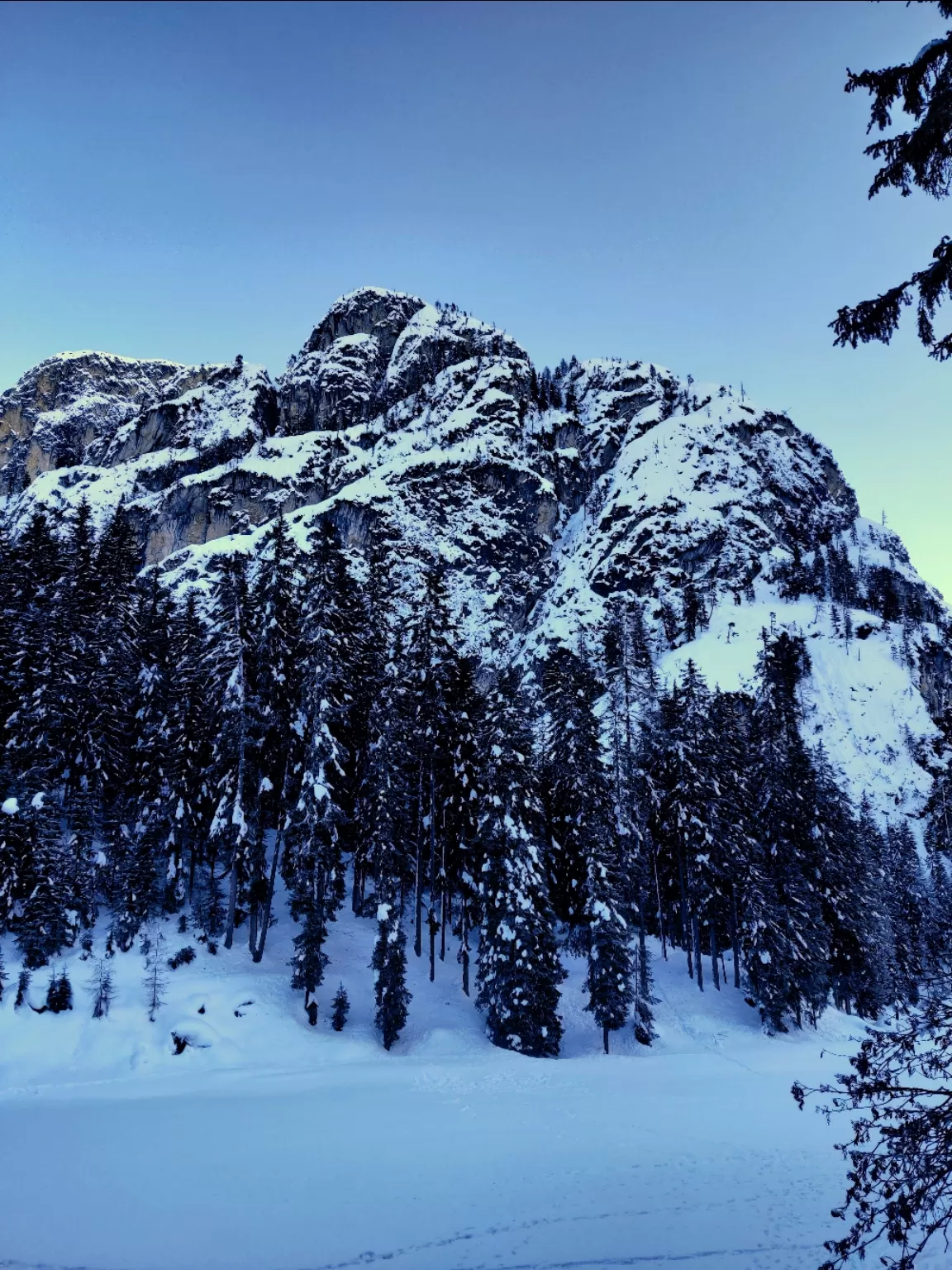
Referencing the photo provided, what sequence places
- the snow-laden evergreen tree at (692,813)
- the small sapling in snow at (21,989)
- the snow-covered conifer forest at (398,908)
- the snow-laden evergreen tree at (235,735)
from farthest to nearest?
the snow-laden evergreen tree at (692,813)
the snow-laden evergreen tree at (235,735)
the small sapling in snow at (21,989)
the snow-covered conifer forest at (398,908)

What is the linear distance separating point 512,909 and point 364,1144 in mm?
12736

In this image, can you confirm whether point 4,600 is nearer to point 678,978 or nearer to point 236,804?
point 236,804

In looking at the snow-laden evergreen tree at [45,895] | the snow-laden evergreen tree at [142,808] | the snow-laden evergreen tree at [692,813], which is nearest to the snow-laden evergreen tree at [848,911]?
the snow-laden evergreen tree at [692,813]

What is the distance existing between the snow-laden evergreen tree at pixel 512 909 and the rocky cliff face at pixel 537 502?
297 ft

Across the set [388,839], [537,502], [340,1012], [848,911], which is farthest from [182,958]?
[537,502]

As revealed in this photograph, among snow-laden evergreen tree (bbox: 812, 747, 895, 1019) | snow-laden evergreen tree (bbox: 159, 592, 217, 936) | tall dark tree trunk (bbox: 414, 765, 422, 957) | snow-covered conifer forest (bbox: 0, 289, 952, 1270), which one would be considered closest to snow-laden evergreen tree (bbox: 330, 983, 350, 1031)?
snow-covered conifer forest (bbox: 0, 289, 952, 1270)

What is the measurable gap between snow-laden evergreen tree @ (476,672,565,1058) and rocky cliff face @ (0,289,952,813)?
297 ft

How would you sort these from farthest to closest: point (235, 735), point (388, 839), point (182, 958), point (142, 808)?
1. point (142, 808)
2. point (388, 839)
3. point (235, 735)
4. point (182, 958)

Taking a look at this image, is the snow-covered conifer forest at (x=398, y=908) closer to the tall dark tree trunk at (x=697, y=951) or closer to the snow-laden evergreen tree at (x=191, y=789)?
the snow-laden evergreen tree at (x=191, y=789)

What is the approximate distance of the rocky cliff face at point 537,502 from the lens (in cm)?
12700

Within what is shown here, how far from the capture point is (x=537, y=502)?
502 feet

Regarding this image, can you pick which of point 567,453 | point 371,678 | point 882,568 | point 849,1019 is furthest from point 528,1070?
point 882,568

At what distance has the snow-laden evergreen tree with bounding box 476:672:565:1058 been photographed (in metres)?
26.7

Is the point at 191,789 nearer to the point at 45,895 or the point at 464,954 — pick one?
the point at 45,895
